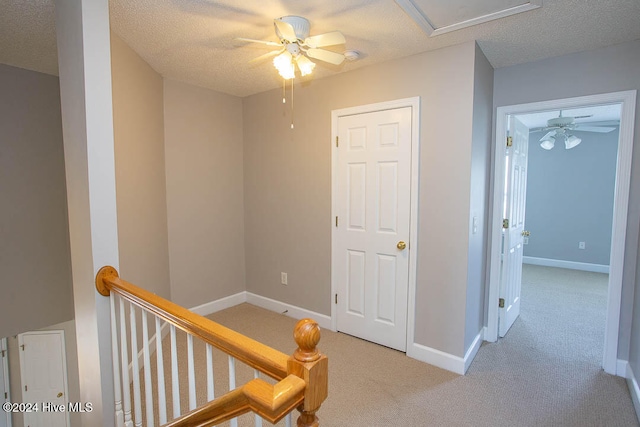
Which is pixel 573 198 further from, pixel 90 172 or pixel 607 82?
pixel 90 172

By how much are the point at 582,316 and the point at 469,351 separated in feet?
6.58

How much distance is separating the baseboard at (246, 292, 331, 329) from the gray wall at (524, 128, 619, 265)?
4819mm

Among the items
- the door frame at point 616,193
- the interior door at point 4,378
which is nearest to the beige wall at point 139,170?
the interior door at point 4,378

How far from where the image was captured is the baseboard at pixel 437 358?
2.47 m

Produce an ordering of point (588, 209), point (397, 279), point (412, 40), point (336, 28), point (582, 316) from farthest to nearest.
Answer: point (588, 209), point (582, 316), point (397, 279), point (412, 40), point (336, 28)

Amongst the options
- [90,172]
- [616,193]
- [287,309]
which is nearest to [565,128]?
[616,193]

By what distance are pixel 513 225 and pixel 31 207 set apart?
458 centimetres

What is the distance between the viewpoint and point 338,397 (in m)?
2.23

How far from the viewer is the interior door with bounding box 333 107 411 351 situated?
2.72 meters

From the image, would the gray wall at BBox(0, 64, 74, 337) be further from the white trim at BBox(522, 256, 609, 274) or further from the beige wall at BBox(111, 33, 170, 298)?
the white trim at BBox(522, 256, 609, 274)

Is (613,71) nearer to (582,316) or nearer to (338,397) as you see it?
(582,316)

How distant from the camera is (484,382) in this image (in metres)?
2.36

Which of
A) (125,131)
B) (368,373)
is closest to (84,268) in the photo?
(125,131)

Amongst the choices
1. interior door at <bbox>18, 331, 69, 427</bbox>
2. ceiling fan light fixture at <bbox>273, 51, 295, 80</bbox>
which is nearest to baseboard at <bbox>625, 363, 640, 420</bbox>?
ceiling fan light fixture at <bbox>273, 51, 295, 80</bbox>
